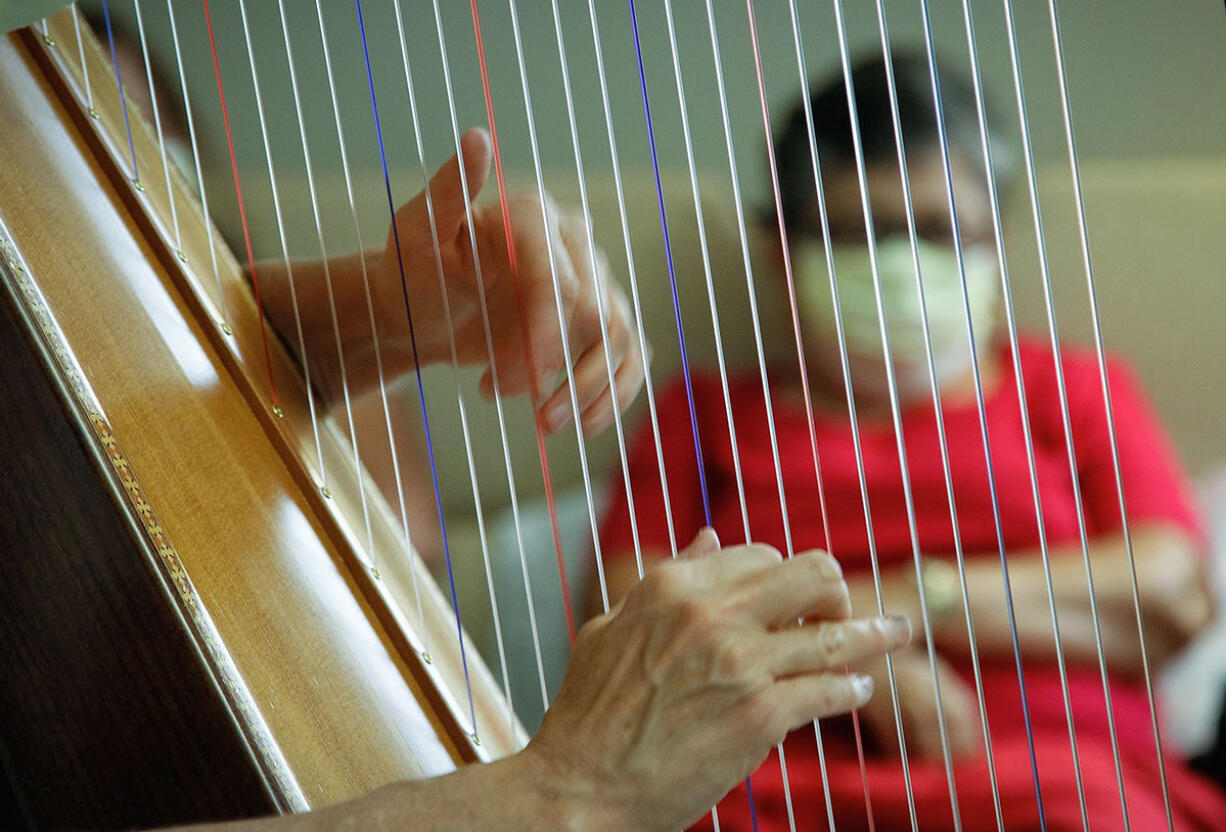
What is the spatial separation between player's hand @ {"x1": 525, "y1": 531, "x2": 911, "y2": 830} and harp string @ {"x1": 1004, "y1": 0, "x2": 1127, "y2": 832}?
87mm

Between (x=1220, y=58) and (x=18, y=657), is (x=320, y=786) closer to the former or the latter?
(x=18, y=657)

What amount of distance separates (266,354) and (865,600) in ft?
1.84

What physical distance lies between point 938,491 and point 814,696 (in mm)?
115

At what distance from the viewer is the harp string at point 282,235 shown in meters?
0.95

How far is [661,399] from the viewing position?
0.73 meters

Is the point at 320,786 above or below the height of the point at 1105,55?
below

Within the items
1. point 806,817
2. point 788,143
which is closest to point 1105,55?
point 788,143

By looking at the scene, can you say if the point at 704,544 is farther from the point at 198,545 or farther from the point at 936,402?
the point at 198,545

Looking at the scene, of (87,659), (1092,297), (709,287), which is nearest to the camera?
(1092,297)

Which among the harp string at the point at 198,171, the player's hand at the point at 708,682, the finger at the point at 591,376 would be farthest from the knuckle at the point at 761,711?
the harp string at the point at 198,171

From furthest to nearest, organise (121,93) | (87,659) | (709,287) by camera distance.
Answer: (121,93) → (87,659) → (709,287)

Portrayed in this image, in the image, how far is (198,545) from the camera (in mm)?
911

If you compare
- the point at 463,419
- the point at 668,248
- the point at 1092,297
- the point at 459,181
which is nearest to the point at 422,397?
the point at 463,419

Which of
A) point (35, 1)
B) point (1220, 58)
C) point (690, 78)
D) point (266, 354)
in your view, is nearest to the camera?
point (1220, 58)
